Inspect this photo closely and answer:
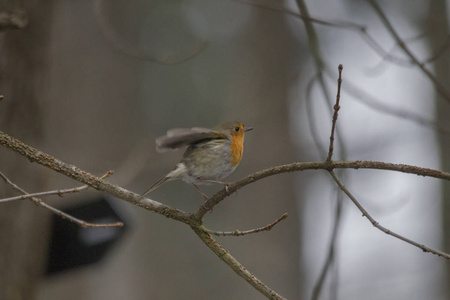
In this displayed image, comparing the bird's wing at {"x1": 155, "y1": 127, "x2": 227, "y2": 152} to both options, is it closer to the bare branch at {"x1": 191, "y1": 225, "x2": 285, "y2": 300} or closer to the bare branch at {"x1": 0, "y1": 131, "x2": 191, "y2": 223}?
the bare branch at {"x1": 0, "y1": 131, "x2": 191, "y2": 223}

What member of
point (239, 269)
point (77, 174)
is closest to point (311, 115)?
point (239, 269)

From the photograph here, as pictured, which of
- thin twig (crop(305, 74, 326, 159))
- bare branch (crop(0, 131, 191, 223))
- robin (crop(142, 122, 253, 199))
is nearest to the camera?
bare branch (crop(0, 131, 191, 223))

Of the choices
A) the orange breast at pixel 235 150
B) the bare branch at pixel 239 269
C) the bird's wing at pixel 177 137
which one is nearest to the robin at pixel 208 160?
the orange breast at pixel 235 150

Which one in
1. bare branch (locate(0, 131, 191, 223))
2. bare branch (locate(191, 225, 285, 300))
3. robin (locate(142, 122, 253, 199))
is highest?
robin (locate(142, 122, 253, 199))

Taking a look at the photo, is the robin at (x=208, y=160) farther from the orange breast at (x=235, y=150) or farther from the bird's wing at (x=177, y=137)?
the bird's wing at (x=177, y=137)

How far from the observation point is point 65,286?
Answer: 354 centimetres

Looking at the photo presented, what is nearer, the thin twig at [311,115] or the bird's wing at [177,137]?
the bird's wing at [177,137]

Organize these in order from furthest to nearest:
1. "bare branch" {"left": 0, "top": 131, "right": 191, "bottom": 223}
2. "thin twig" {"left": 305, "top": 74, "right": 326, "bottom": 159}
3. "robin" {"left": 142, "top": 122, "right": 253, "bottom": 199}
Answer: "thin twig" {"left": 305, "top": 74, "right": 326, "bottom": 159} < "robin" {"left": 142, "top": 122, "right": 253, "bottom": 199} < "bare branch" {"left": 0, "top": 131, "right": 191, "bottom": 223}

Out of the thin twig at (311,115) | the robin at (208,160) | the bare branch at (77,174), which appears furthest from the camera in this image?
the thin twig at (311,115)

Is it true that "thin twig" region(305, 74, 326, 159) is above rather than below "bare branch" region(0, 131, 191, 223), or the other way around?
above

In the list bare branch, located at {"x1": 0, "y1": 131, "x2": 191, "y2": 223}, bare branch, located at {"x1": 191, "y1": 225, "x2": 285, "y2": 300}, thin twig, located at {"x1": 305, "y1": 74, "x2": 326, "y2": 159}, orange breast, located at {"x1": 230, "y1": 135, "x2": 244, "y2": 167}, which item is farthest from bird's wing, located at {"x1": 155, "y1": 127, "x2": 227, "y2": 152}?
thin twig, located at {"x1": 305, "y1": 74, "x2": 326, "y2": 159}

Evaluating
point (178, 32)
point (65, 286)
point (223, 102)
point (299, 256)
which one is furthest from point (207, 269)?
point (178, 32)

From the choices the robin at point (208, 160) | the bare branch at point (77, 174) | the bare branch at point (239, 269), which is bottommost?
the bare branch at point (239, 269)

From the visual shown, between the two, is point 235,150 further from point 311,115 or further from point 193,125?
point 193,125
